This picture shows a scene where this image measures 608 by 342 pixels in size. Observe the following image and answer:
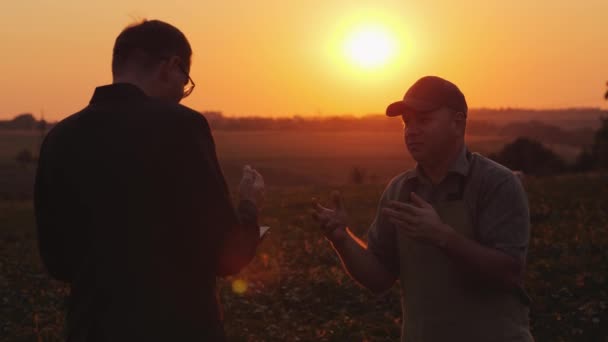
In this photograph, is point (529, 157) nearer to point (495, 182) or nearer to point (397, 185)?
point (397, 185)

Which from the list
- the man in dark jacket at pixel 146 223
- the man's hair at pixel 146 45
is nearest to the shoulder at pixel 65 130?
the man in dark jacket at pixel 146 223

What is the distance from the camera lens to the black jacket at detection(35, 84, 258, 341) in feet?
9.75

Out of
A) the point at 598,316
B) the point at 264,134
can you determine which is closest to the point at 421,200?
the point at 598,316

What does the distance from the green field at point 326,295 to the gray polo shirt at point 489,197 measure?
221 inches

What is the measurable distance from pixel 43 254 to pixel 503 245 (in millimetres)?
2323

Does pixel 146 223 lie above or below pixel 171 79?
below

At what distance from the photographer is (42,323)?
33.1 feet

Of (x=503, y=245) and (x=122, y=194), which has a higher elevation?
(x=122, y=194)

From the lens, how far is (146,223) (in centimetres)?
299

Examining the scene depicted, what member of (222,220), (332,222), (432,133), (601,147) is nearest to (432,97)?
(432,133)

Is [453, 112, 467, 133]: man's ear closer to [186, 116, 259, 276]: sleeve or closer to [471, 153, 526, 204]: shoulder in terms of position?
[471, 153, 526, 204]: shoulder

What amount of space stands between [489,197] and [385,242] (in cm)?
74

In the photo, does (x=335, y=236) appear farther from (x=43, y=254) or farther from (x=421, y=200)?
(x=43, y=254)

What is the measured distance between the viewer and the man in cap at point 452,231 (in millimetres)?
3354
